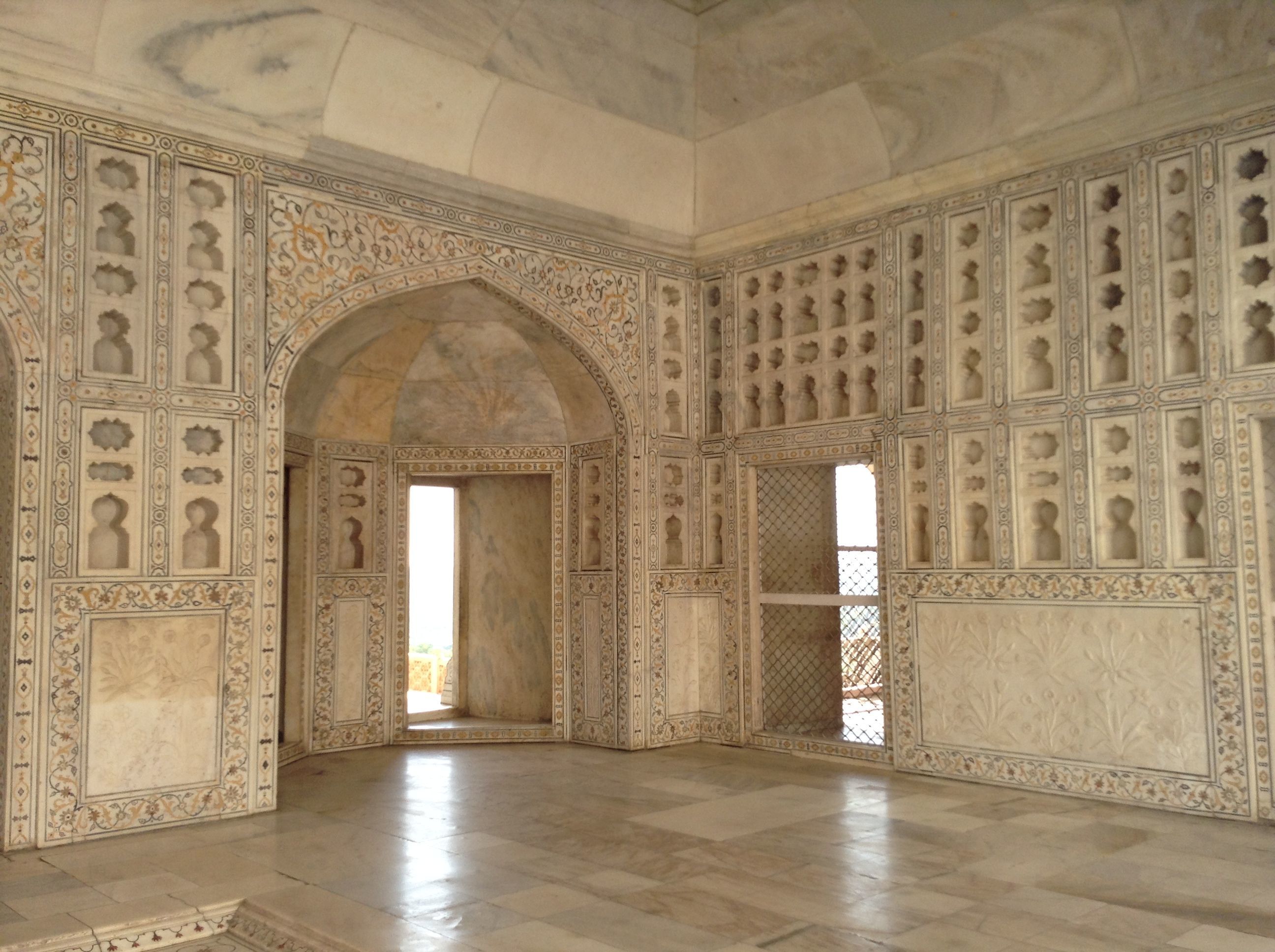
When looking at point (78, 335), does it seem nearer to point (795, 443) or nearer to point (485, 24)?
point (485, 24)

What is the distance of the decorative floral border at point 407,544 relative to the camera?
8.43m

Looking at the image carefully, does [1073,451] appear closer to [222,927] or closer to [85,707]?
[222,927]

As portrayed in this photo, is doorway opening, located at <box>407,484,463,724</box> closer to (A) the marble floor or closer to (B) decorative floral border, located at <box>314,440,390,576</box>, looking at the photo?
(B) decorative floral border, located at <box>314,440,390,576</box>

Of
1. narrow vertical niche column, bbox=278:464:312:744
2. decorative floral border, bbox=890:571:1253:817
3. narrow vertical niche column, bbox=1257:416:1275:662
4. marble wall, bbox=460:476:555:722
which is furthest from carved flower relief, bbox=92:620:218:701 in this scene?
narrow vertical niche column, bbox=1257:416:1275:662

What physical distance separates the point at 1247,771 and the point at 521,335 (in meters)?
5.37

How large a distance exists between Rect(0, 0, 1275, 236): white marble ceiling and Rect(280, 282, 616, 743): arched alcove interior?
1118 millimetres

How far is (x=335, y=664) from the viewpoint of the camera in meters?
8.10

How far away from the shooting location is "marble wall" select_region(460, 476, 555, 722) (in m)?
9.11

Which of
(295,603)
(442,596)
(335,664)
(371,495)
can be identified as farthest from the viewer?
(442,596)

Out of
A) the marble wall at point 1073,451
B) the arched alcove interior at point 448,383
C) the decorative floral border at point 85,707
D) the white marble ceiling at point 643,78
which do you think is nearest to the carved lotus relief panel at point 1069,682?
the marble wall at point 1073,451

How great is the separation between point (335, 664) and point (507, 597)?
5.52ft

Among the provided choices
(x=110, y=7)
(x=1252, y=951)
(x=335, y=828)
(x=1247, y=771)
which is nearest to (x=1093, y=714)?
(x=1247, y=771)

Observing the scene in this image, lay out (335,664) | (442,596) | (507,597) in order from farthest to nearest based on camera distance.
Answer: (442,596) < (507,597) < (335,664)

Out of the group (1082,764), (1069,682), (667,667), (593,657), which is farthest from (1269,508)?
(593,657)
